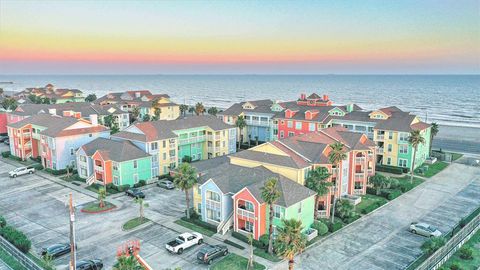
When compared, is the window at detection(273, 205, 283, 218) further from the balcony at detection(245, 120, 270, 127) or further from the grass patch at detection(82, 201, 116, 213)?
the balcony at detection(245, 120, 270, 127)

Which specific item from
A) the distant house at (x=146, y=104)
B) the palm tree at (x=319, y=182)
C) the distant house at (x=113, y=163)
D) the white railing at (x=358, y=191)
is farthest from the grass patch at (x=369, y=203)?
the distant house at (x=146, y=104)

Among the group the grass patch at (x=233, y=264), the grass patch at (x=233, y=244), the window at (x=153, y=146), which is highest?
the window at (x=153, y=146)

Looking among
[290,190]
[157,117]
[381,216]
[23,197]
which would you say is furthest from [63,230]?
[157,117]

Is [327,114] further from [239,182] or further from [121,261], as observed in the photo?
[121,261]

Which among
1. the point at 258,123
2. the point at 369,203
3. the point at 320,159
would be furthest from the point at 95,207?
the point at 258,123

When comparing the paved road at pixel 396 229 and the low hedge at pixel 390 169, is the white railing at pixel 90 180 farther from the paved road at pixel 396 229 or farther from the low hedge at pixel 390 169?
the low hedge at pixel 390 169

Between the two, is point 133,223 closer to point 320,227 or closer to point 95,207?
point 95,207
